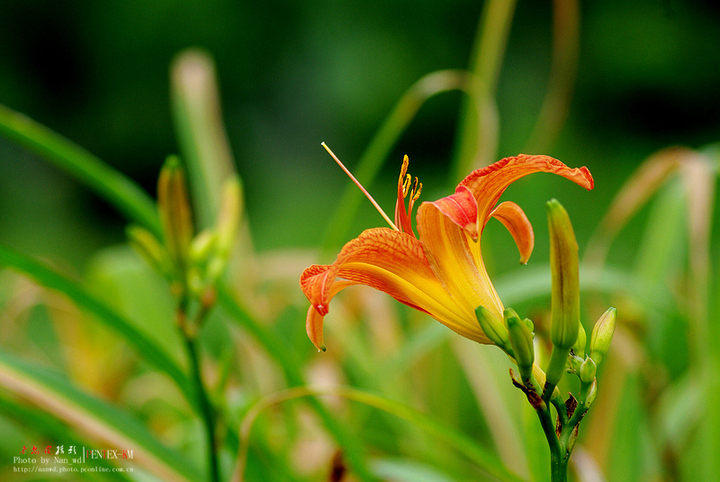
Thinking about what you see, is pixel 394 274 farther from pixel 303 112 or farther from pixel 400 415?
pixel 303 112

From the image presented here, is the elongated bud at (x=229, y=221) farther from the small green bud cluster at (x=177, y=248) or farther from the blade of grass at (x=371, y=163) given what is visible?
the blade of grass at (x=371, y=163)

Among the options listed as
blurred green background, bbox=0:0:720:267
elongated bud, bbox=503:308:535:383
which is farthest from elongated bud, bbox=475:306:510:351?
blurred green background, bbox=0:0:720:267

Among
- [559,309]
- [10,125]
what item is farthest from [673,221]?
[10,125]

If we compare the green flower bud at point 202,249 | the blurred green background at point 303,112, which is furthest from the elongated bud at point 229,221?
the blurred green background at point 303,112

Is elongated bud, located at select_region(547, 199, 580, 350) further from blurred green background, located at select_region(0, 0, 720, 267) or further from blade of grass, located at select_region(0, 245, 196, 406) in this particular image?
blurred green background, located at select_region(0, 0, 720, 267)

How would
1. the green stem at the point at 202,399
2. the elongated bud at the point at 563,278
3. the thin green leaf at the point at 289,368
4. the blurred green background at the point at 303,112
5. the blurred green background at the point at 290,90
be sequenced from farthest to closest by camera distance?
the blurred green background at the point at 290,90, the blurred green background at the point at 303,112, the thin green leaf at the point at 289,368, the green stem at the point at 202,399, the elongated bud at the point at 563,278

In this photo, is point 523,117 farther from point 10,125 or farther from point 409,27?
point 10,125

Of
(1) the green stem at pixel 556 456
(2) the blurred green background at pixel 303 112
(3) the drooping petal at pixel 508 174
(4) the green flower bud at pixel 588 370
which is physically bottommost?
(1) the green stem at pixel 556 456
